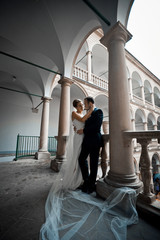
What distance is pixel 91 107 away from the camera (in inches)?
85.9

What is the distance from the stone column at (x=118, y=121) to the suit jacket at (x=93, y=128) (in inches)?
9.0

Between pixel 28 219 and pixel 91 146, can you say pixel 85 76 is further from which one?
pixel 28 219

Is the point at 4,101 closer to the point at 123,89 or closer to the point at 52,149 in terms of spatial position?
the point at 52,149

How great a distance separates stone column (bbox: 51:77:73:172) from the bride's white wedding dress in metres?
1.89

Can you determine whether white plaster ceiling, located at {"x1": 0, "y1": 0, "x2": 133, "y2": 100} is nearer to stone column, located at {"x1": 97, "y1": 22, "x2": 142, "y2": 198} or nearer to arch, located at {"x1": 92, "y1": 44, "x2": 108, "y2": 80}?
stone column, located at {"x1": 97, "y1": 22, "x2": 142, "y2": 198}

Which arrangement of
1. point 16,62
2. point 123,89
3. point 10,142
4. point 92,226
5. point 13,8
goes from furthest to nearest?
1. point 10,142
2. point 16,62
3. point 13,8
4. point 123,89
5. point 92,226

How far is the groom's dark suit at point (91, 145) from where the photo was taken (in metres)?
1.99

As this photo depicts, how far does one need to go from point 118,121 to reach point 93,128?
0.47 meters

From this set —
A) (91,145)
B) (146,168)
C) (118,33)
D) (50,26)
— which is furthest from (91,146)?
(50,26)

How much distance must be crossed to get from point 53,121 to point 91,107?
30.0 ft

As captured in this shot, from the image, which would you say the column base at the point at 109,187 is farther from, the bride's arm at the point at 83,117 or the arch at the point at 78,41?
the arch at the point at 78,41

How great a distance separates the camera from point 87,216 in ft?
4.50

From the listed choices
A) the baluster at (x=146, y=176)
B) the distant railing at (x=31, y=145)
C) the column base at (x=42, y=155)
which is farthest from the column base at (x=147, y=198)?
the distant railing at (x=31, y=145)

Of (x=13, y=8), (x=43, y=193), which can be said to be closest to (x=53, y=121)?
(x=13, y=8)
